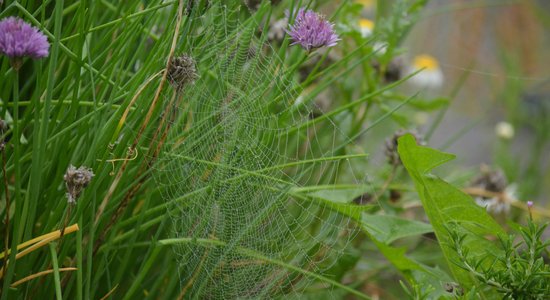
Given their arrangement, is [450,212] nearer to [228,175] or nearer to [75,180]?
[228,175]

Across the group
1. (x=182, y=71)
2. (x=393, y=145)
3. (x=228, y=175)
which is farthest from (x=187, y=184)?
(x=393, y=145)

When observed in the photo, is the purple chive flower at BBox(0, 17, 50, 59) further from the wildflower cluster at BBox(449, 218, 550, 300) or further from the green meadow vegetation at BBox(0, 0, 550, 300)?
the wildflower cluster at BBox(449, 218, 550, 300)

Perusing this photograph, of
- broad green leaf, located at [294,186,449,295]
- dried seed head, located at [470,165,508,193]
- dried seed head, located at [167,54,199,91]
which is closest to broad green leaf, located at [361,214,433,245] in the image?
broad green leaf, located at [294,186,449,295]

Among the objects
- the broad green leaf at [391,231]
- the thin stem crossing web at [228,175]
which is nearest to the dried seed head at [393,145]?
the broad green leaf at [391,231]

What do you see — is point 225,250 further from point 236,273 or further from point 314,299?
point 314,299

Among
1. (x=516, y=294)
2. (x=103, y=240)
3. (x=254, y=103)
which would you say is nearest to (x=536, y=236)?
(x=516, y=294)
